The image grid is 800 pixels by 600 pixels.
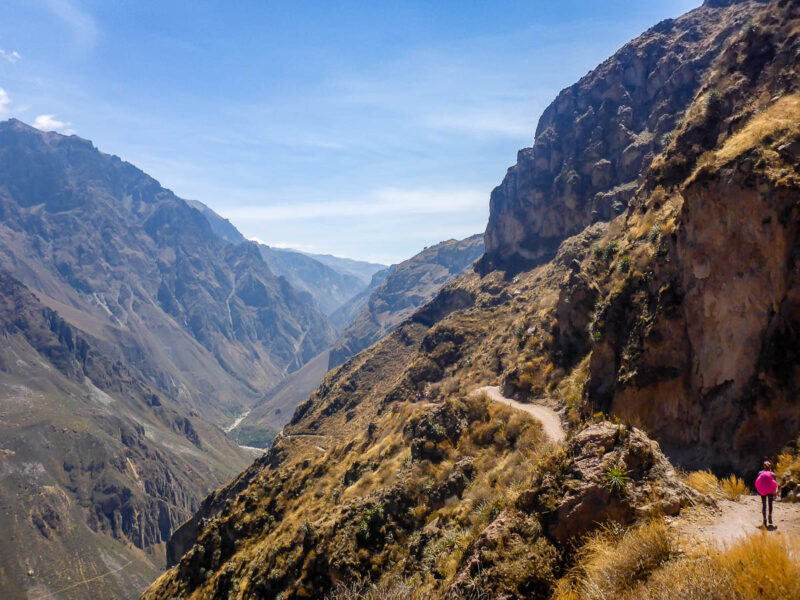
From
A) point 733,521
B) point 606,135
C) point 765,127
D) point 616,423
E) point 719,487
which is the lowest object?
point 719,487

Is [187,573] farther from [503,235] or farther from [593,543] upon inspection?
[503,235]

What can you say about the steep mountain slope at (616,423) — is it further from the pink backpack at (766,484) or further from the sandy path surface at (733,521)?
the pink backpack at (766,484)

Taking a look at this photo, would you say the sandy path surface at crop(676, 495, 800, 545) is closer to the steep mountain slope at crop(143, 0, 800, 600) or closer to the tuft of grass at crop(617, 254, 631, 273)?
the steep mountain slope at crop(143, 0, 800, 600)

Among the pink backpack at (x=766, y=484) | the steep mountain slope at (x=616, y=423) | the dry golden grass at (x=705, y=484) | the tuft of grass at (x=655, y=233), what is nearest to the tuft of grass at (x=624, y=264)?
the steep mountain slope at (x=616, y=423)

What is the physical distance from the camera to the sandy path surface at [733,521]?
26.3ft

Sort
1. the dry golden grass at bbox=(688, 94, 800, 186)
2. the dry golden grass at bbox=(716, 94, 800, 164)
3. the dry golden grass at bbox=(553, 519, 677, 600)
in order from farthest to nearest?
the dry golden grass at bbox=(716, 94, 800, 164) < the dry golden grass at bbox=(688, 94, 800, 186) < the dry golden grass at bbox=(553, 519, 677, 600)

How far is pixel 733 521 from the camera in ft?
28.7

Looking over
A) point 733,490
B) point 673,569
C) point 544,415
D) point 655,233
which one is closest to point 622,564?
point 673,569

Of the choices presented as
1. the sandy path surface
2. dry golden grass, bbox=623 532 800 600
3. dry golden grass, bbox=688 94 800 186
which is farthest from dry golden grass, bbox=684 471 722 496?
dry golden grass, bbox=688 94 800 186

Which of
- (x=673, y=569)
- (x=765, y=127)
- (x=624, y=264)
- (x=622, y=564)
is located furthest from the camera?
(x=624, y=264)

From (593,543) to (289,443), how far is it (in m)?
78.0

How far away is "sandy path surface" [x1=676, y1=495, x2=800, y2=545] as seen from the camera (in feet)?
26.3

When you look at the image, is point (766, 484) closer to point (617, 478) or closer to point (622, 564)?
point (617, 478)

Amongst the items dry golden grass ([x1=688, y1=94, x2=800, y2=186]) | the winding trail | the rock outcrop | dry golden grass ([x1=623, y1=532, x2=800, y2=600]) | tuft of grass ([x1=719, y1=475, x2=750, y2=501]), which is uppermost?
the rock outcrop
